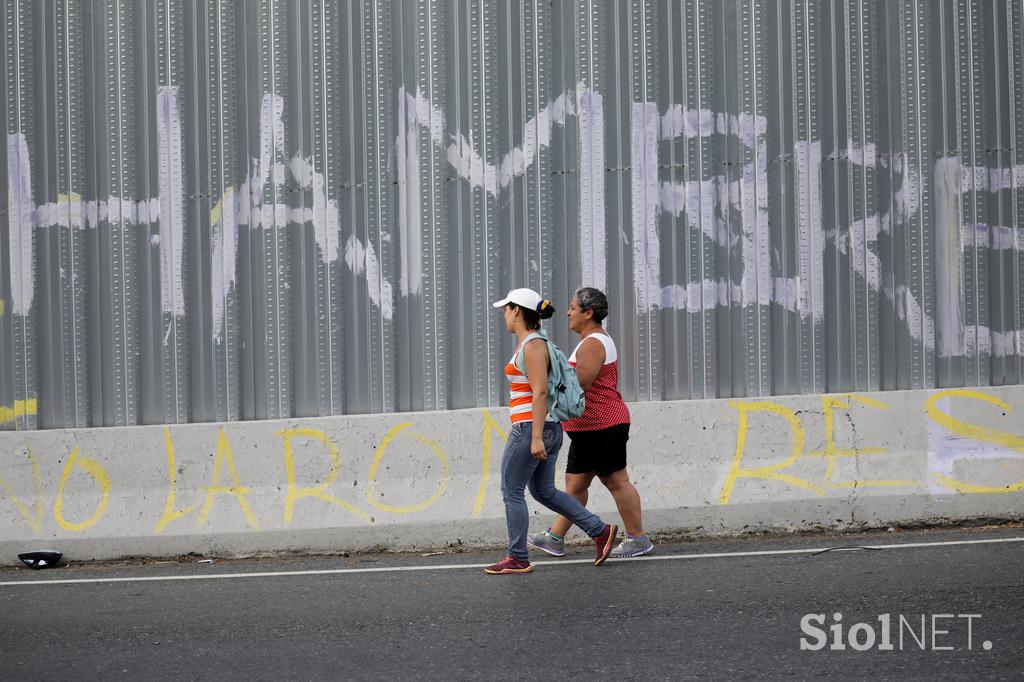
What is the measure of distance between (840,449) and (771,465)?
57 cm

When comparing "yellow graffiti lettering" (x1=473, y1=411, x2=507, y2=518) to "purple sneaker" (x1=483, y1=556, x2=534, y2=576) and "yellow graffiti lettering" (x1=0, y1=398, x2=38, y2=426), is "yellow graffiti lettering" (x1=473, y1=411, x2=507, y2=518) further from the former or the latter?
"yellow graffiti lettering" (x1=0, y1=398, x2=38, y2=426)

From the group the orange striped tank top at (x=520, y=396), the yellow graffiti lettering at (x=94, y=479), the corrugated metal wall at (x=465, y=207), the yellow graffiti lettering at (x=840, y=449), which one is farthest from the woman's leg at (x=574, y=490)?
the yellow graffiti lettering at (x=94, y=479)

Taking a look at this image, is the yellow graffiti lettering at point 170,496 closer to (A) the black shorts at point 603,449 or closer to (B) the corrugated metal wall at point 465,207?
(B) the corrugated metal wall at point 465,207

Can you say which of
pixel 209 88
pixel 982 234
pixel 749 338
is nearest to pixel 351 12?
pixel 209 88

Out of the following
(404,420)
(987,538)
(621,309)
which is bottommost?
(987,538)

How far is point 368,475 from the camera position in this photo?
32.5 feet

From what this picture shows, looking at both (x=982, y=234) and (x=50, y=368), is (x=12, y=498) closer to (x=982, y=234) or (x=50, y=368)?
(x=50, y=368)

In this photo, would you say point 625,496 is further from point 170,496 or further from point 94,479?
point 94,479

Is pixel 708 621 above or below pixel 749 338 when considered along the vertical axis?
below

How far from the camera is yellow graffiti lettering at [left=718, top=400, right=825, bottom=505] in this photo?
9859 mm

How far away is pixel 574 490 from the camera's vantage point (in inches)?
349

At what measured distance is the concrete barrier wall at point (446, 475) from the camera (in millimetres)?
9805

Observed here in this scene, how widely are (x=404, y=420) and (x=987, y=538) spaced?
448 cm

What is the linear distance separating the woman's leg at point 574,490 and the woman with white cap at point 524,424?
423 mm
